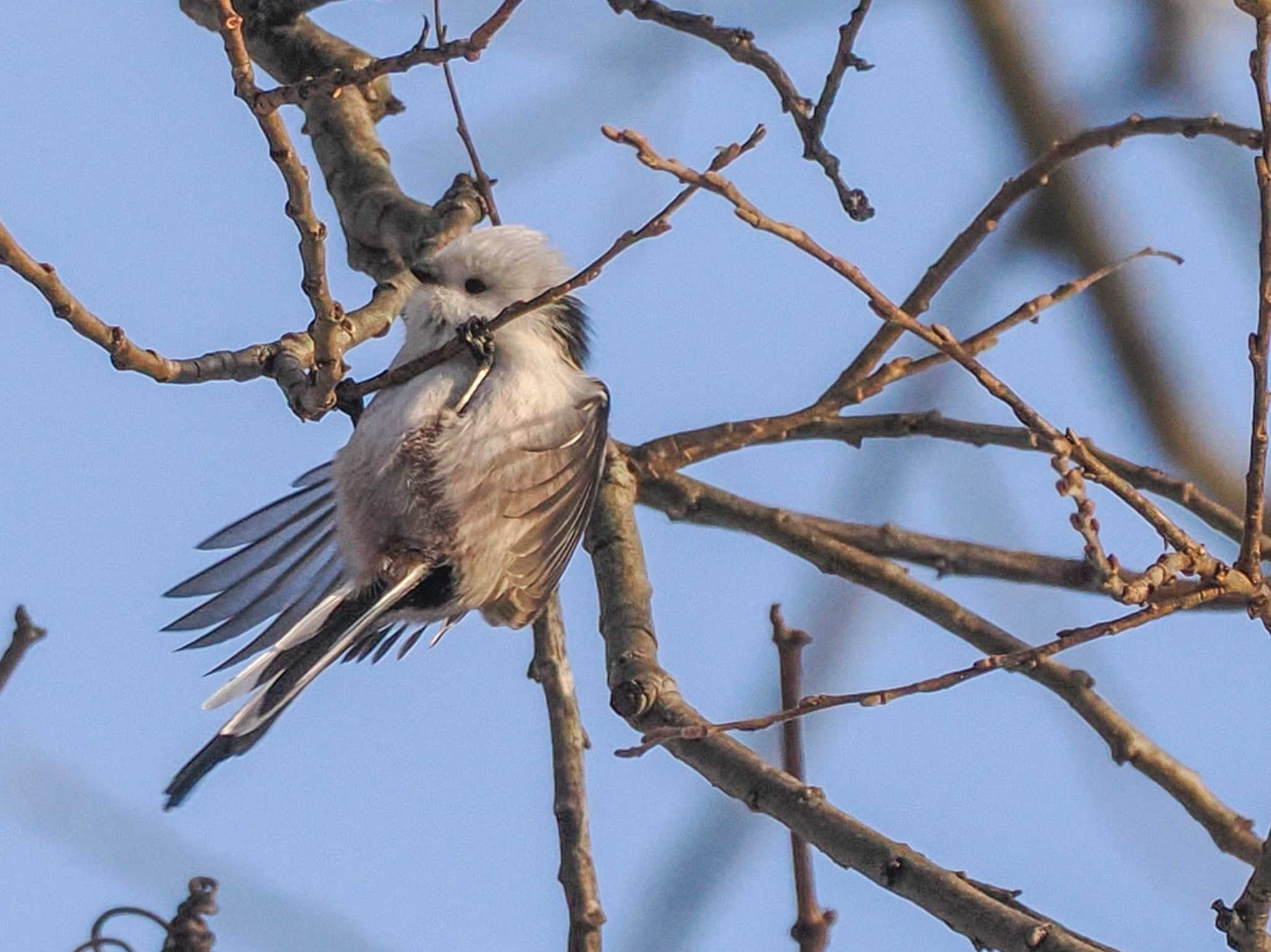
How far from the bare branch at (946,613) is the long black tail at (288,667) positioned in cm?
48

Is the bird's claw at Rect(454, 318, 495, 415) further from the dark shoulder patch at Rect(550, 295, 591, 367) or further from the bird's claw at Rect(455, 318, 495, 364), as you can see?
the dark shoulder patch at Rect(550, 295, 591, 367)

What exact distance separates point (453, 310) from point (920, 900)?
42.4 inches

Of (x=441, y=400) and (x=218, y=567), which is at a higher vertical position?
(x=441, y=400)

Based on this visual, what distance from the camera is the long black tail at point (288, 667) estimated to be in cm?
198

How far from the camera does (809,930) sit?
176 cm

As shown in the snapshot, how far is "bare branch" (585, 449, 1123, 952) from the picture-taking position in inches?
66.0

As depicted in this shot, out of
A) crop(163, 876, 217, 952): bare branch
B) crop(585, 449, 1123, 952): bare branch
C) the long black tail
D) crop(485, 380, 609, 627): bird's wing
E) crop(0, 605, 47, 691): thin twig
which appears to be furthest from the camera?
crop(485, 380, 609, 627): bird's wing

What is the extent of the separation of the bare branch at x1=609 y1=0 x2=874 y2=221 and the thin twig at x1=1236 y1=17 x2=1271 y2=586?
66 centimetres

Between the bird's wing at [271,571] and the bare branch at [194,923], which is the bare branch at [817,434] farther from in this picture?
the bare branch at [194,923]

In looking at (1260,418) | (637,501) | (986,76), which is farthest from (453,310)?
(1260,418)

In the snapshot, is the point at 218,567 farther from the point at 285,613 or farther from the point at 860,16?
the point at 860,16

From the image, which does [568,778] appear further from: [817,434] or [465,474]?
[817,434]

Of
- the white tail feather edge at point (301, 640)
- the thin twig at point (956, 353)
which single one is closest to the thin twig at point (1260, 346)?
the thin twig at point (956, 353)

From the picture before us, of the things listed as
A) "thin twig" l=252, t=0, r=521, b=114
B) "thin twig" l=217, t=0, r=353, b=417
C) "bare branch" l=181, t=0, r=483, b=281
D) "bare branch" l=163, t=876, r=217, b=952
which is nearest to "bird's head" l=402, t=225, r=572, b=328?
"bare branch" l=181, t=0, r=483, b=281
